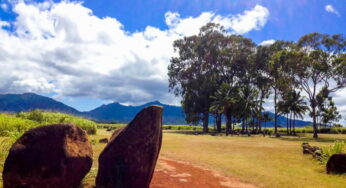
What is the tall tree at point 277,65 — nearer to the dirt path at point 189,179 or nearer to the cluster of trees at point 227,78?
the cluster of trees at point 227,78

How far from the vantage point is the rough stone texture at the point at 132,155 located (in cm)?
695

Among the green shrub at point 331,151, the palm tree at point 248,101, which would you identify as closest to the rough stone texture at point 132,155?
the green shrub at point 331,151

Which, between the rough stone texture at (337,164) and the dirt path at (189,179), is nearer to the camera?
the dirt path at (189,179)

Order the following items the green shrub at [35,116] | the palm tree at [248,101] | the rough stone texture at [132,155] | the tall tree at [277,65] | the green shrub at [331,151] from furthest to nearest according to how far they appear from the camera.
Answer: the palm tree at [248,101], the tall tree at [277,65], the green shrub at [35,116], the green shrub at [331,151], the rough stone texture at [132,155]

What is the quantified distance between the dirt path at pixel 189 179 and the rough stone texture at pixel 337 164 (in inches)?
187

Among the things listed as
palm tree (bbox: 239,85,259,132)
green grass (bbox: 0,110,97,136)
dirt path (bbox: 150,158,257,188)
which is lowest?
dirt path (bbox: 150,158,257,188)

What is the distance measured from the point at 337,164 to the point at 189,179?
6878 millimetres

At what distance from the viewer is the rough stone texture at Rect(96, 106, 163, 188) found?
6953 mm

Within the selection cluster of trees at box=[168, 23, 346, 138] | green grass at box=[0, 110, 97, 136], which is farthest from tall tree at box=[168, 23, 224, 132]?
green grass at box=[0, 110, 97, 136]

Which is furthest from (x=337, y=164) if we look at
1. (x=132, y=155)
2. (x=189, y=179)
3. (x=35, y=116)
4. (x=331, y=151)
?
(x=35, y=116)

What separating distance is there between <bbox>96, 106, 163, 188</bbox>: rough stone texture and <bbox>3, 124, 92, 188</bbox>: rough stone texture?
26.9 inches

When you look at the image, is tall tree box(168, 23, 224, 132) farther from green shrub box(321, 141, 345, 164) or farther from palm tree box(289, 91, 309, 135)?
green shrub box(321, 141, 345, 164)

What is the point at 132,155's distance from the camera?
7055 mm

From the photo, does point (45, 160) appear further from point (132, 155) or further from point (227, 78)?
point (227, 78)
